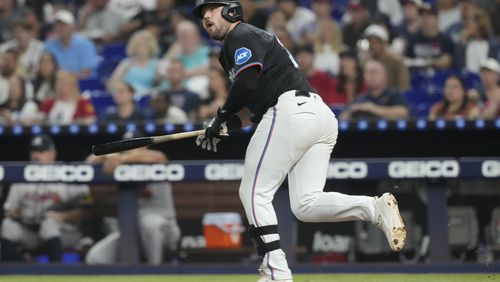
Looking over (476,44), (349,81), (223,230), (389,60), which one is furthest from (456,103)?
(223,230)

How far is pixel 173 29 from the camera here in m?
12.2

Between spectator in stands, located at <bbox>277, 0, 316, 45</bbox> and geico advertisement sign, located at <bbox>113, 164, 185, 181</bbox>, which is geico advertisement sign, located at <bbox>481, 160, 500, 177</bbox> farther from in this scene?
spectator in stands, located at <bbox>277, 0, 316, 45</bbox>

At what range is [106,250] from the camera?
8430mm

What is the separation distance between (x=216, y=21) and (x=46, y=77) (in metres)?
5.68

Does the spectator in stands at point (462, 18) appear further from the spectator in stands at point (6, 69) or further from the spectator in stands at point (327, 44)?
the spectator in stands at point (6, 69)

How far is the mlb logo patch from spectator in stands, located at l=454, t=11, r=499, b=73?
5458mm

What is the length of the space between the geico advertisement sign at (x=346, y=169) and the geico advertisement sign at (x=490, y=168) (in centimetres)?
94

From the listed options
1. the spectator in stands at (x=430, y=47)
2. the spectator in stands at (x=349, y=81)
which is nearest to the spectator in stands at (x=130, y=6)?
the spectator in stands at (x=349, y=81)

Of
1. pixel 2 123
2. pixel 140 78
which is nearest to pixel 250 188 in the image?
pixel 2 123

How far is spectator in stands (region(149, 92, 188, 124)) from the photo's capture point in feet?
32.1

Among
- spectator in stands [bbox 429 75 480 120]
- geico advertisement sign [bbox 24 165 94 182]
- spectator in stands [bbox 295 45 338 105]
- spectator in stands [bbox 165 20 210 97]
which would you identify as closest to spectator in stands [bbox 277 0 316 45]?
spectator in stands [bbox 295 45 338 105]

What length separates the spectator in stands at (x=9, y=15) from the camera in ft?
43.0

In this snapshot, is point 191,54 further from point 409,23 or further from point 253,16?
point 409,23

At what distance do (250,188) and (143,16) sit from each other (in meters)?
7.04
